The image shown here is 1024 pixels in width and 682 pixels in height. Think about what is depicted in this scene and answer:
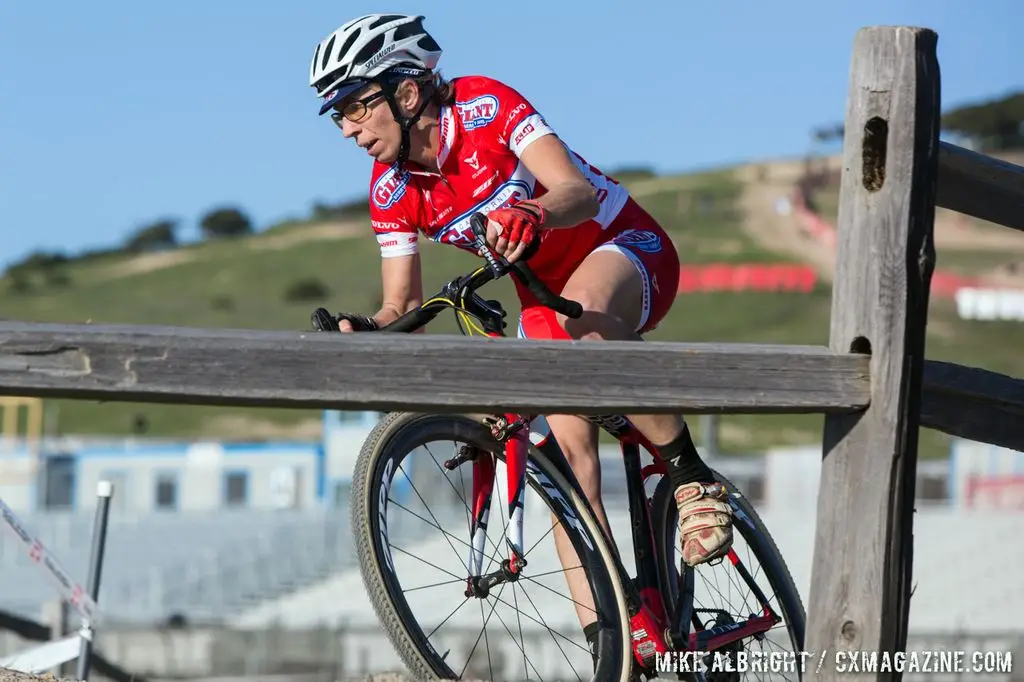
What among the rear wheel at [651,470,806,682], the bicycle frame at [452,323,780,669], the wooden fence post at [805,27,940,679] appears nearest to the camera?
the wooden fence post at [805,27,940,679]

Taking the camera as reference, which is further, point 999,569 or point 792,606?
point 999,569

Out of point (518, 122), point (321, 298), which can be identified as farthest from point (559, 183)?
point (321, 298)

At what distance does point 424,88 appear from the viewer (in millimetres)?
4414

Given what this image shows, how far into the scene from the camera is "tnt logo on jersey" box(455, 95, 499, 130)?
436 centimetres

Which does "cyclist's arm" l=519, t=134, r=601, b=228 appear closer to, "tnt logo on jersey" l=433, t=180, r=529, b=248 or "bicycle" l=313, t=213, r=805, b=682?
"tnt logo on jersey" l=433, t=180, r=529, b=248

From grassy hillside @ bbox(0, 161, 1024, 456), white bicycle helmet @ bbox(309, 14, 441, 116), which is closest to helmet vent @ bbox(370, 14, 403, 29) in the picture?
white bicycle helmet @ bbox(309, 14, 441, 116)

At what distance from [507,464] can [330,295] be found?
94248 mm

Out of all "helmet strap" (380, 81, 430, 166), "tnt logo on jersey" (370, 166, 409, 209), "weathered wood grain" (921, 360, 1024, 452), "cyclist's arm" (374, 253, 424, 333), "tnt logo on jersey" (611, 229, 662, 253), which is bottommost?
"weathered wood grain" (921, 360, 1024, 452)

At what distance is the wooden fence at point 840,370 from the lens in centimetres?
313

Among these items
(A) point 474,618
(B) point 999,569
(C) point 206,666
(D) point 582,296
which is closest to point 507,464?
(D) point 582,296

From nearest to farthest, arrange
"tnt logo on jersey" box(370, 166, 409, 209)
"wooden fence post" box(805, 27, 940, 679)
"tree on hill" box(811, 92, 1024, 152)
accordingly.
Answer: "wooden fence post" box(805, 27, 940, 679) → "tnt logo on jersey" box(370, 166, 409, 209) → "tree on hill" box(811, 92, 1024, 152)

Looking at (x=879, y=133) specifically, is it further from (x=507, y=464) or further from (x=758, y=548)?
(x=758, y=548)

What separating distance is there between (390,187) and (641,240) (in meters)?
0.80

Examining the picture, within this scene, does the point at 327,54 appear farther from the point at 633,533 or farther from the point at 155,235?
the point at 155,235
